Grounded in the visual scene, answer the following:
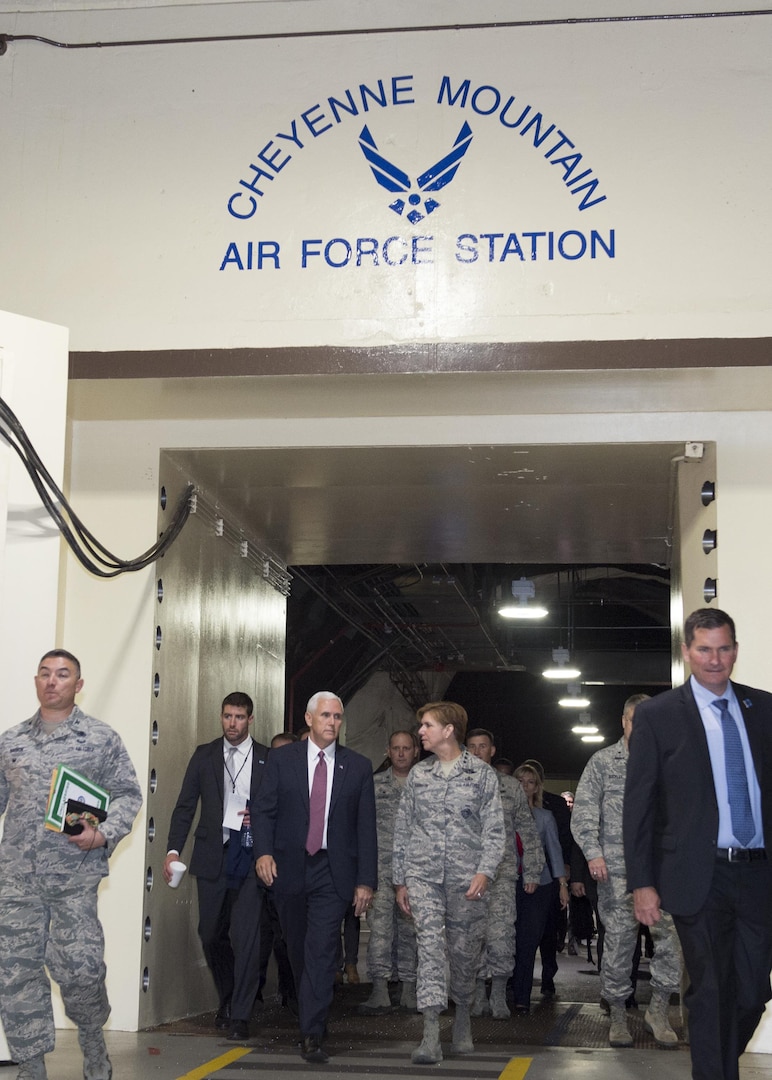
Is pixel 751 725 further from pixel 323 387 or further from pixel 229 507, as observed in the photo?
pixel 229 507

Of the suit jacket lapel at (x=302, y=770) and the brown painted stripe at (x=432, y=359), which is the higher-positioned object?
the brown painted stripe at (x=432, y=359)

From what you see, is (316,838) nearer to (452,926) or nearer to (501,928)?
(452,926)

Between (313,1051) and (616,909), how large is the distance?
78.0 inches

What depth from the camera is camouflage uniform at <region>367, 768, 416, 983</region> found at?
29.3ft

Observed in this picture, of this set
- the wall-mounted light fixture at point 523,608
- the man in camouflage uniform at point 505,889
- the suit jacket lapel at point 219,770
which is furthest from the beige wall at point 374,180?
the wall-mounted light fixture at point 523,608

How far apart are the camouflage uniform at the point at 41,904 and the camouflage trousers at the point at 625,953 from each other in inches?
124

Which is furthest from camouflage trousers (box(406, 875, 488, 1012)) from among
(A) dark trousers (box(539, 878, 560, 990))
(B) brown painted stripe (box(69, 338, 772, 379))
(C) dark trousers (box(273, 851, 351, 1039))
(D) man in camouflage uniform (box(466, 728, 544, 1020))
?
(A) dark trousers (box(539, 878, 560, 990))

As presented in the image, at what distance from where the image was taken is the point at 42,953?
17.1ft

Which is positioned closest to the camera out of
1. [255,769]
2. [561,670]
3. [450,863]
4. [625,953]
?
[450,863]

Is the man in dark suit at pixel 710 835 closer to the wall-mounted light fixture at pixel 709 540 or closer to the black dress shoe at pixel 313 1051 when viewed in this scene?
the black dress shoe at pixel 313 1051

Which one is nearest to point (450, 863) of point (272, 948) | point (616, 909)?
point (616, 909)

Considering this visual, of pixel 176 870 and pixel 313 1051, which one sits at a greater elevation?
pixel 176 870

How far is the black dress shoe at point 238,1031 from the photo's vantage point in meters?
7.16

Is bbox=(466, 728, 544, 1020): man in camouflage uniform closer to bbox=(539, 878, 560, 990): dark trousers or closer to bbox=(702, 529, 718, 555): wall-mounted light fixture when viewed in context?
bbox=(539, 878, 560, 990): dark trousers
